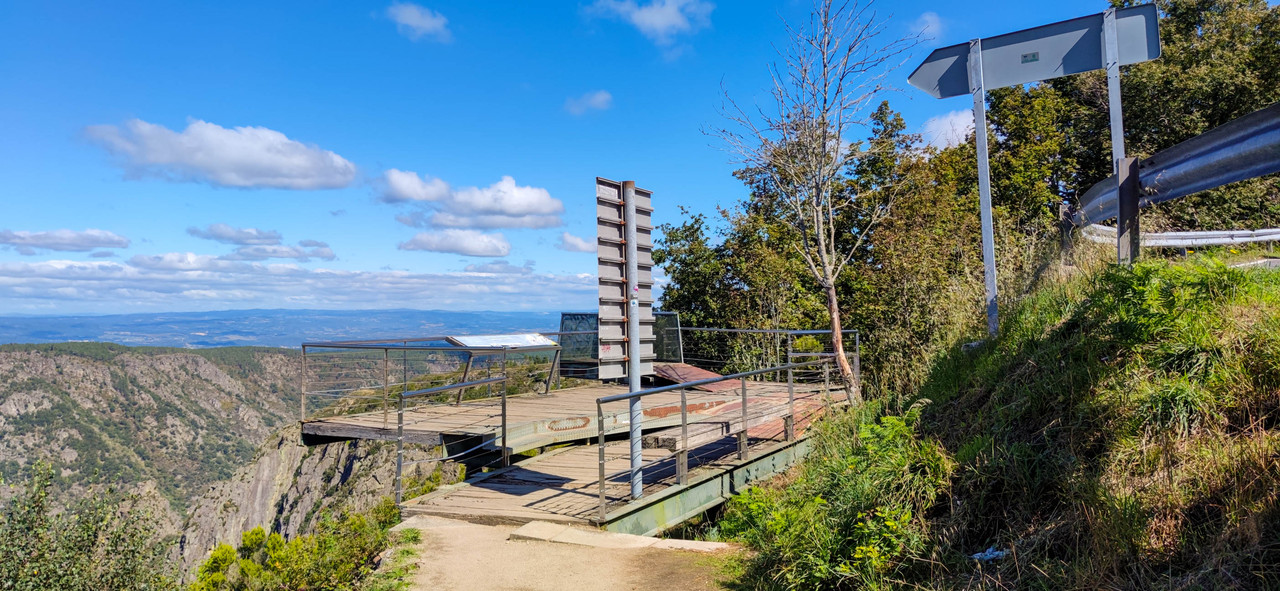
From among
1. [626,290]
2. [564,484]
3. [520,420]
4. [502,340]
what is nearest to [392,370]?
[502,340]

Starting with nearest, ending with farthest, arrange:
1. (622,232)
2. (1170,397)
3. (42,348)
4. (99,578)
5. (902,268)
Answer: (1170,397) < (622,232) < (99,578) < (902,268) < (42,348)

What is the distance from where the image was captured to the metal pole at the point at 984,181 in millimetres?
6059

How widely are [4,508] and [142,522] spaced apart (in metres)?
1.78

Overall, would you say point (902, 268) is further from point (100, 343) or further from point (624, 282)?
point (100, 343)

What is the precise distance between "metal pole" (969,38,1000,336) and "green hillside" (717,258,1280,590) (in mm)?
974

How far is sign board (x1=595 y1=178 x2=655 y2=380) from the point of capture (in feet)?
23.3

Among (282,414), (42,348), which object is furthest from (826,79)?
(42,348)

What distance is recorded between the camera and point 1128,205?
4.76 m

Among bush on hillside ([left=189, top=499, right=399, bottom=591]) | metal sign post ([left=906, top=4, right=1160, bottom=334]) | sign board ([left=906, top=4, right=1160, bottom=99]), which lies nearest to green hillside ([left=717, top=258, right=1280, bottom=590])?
metal sign post ([left=906, top=4, right=1160, bottom=334])

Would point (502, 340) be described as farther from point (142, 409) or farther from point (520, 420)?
point (142, 409)

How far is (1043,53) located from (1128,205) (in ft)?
6.34

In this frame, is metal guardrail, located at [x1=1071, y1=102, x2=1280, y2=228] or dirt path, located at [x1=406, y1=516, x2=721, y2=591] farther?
dirt path, located at [x1=406, y1=516, x2=721, y2=591]

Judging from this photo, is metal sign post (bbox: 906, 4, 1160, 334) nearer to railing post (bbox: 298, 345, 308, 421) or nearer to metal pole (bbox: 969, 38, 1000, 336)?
metal pole (bbox: 969, 38, 1000, 336)

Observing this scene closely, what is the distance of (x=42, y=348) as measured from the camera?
4513 inches
